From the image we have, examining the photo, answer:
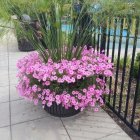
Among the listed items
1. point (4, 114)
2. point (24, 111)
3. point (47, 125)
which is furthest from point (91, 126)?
point (4, 114)

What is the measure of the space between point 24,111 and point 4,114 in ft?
0.78

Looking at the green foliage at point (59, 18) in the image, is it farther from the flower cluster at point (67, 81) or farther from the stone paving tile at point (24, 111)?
the stone paving tile at point (24, 111)

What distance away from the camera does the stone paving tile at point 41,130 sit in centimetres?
254

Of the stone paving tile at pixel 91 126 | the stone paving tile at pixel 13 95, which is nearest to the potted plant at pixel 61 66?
the stone paving tile at pixel 91 126

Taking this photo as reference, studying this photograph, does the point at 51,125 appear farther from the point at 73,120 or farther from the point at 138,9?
the point at 138,9

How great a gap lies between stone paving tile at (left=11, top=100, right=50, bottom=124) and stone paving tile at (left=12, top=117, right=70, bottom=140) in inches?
4.0

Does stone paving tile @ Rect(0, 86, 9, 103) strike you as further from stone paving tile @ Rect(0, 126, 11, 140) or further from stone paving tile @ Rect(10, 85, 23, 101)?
stone paving tile @ Rect(0, 126, 11, 140)

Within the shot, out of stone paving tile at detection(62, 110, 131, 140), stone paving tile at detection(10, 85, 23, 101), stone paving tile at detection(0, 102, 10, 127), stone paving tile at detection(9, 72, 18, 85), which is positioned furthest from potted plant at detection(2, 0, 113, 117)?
stone paving tile at detection(9, 72, 18, 85)

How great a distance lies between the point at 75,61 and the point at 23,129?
3.03ft

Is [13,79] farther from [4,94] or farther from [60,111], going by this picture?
[60,111]

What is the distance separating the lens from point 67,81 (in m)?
2.53

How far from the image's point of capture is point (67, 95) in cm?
259

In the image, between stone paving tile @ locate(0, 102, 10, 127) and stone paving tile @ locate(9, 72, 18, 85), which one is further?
stone paving tile @ locate(9, 72, 18, 85)

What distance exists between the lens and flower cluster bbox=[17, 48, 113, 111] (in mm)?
2574
